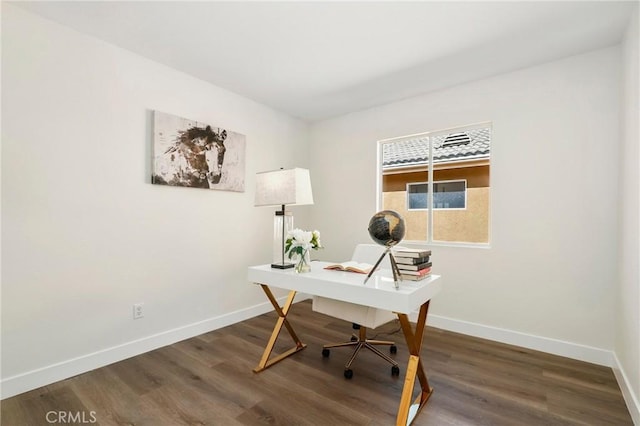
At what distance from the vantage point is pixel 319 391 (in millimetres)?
1946

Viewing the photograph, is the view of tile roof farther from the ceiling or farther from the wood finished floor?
the wood finished floor

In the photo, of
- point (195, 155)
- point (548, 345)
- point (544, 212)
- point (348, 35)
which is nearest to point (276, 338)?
point (195, 155)

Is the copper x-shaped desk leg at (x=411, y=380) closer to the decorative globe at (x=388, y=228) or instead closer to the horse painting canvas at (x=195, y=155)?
the decorative globe at (x=388, y=228)

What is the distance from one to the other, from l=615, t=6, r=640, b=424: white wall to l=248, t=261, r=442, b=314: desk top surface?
114 centimetres

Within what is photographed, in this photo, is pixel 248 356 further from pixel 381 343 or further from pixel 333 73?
pixel 333 73

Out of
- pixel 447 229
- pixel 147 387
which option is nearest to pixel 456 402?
pixel 447 229

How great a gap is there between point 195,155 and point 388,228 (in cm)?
204

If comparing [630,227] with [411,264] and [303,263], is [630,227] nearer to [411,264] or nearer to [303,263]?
[411,264]

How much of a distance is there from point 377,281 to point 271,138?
99.3 inches

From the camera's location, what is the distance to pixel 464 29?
2129mm

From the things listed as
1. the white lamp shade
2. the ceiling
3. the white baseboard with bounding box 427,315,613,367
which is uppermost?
the ceiling

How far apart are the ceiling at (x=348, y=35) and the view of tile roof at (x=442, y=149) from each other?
55cm

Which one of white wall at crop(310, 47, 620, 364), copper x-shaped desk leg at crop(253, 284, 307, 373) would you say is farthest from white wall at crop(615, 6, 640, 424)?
copper x-shaped desk leg at crop(253, 284, 307, 373)

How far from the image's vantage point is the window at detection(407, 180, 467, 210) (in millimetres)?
3117
